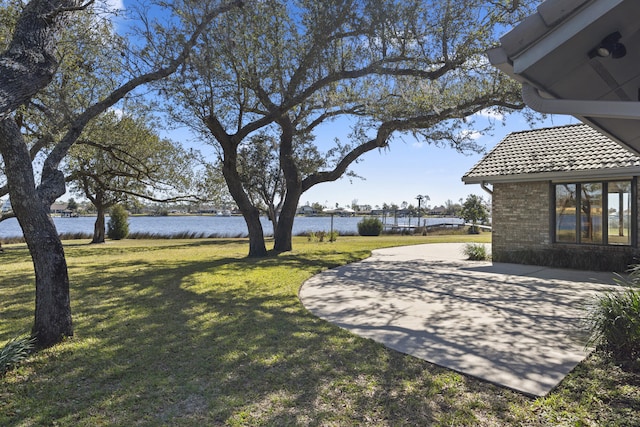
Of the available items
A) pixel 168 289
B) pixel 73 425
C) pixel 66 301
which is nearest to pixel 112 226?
pixel 168 289

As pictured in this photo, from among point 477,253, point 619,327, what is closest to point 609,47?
point 619,327

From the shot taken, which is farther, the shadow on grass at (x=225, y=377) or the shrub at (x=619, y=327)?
the shrub at (x=619, y=327)

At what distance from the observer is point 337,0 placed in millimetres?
6934

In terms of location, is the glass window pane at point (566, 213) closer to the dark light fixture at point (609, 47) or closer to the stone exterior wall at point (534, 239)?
the stone exterior wall at point (534, 239)

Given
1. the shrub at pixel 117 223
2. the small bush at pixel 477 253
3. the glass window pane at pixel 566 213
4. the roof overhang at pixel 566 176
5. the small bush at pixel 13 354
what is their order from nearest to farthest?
the small bush at pixel 13 354
the roof overhang at pixel 566 176
the glass window pane at pixel 566 213
the small bush at pixel 477 253
the shrub at pixel 117 223

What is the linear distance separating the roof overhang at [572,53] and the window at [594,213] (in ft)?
21.8

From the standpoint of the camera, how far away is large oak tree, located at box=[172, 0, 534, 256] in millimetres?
7509

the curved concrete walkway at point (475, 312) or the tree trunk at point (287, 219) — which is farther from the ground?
the tree trunk at point (287, 219)

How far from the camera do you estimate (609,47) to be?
126 inches

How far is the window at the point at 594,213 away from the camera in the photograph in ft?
30.1

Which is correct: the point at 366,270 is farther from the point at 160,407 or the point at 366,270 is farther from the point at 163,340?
the point at 160,407

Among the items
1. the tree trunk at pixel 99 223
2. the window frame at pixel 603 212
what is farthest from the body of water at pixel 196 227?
the window frame at pixel 603 212

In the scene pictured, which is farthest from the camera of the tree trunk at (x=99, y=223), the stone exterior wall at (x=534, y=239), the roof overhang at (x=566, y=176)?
the tree trunk at (x=99, y=223)

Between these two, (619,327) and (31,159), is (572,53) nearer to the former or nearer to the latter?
(619,327)
